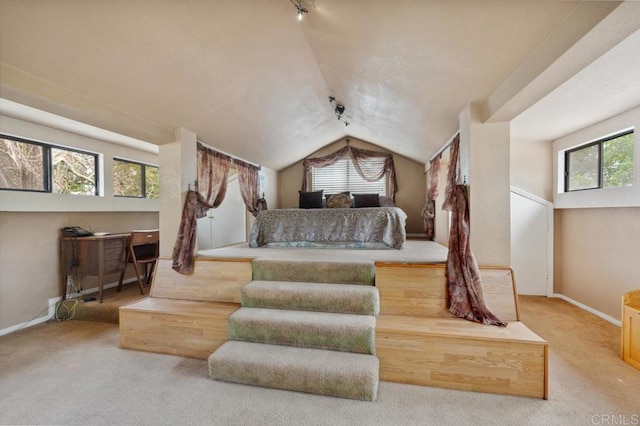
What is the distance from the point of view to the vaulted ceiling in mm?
1446

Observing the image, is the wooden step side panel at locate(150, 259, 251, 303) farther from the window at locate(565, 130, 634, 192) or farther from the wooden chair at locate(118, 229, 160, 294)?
the window at locate(565, 130, 634, 192)

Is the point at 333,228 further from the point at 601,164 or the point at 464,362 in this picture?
the point at 601,164

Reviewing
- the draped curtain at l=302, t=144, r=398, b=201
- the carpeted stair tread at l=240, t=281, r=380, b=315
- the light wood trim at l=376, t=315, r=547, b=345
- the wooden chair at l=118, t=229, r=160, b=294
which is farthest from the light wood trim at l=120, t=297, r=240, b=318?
the draped curtain at l=302, t=144, r=398, b=201

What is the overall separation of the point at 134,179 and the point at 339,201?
137 inches

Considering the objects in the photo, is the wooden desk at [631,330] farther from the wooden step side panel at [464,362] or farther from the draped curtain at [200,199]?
the draped curtain at [200,199]

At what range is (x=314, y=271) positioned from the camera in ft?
8.11

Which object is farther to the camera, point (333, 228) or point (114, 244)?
point (333, 228)

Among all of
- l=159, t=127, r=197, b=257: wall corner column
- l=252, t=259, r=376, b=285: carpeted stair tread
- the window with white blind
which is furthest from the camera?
the window with white blind

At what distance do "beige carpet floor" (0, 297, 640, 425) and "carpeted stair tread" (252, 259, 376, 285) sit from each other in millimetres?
824

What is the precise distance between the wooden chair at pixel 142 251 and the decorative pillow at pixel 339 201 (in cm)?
291

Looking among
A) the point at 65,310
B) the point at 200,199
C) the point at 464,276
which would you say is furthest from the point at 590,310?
the point at 65,310

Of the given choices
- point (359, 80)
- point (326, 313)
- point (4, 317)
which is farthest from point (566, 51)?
point (4, 317)

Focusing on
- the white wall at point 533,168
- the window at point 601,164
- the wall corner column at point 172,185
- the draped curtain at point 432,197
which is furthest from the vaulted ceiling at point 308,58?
the draped curtain at point 432,197

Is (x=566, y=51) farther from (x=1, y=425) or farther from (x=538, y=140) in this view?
(x=1, y=425)
